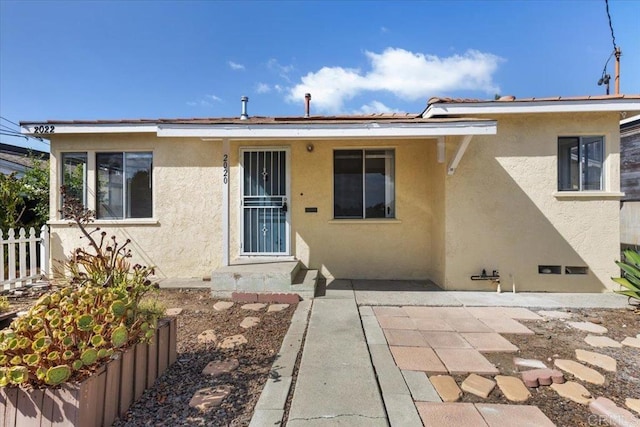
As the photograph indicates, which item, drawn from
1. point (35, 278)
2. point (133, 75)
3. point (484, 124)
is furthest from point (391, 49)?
point (35, 278)

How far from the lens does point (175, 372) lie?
295 centimetres

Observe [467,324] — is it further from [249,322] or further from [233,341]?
[233,341]

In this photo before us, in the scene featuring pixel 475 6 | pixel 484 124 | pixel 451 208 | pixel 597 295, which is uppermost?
pixel 475 6

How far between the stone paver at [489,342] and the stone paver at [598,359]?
626mm

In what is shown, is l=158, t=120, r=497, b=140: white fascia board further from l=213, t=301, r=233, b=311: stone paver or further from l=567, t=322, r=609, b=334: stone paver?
l=567, t=322, r=609, b=334: stone paver

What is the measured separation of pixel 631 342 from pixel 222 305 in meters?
5.57

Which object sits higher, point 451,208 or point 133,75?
point 133,75

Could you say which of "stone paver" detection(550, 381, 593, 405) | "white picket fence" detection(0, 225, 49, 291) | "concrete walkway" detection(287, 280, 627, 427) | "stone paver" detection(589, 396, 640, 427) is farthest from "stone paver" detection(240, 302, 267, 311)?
"white picket fence" detection(0, 225, 49, 291)

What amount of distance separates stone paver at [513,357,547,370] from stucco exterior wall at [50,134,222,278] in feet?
18.7

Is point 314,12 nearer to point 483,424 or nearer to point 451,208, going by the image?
point 451,208

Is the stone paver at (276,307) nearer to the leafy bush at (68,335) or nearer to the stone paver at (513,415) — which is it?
the leafy bush at (68,335)

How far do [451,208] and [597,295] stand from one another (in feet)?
10.2

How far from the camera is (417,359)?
323 cm

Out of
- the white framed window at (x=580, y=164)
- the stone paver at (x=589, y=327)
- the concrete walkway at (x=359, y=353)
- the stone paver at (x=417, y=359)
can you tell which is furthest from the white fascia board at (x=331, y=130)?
the stone paver at (x=417, y=359)
